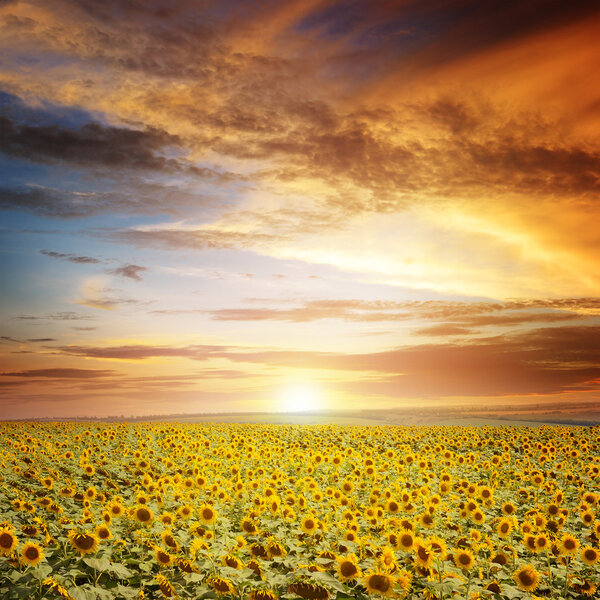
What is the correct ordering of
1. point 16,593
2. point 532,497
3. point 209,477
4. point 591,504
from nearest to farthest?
point 16,593
point 591,504
point 209,477
point 532,497

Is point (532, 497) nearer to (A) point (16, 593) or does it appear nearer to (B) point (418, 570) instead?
(B) point (418, 570)

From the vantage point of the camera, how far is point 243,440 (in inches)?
990

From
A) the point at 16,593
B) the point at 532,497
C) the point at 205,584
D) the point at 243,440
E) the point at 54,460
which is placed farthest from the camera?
the point at 243,440

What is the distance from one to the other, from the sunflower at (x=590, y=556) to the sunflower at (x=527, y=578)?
214 centimetres

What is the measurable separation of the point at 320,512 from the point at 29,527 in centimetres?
606

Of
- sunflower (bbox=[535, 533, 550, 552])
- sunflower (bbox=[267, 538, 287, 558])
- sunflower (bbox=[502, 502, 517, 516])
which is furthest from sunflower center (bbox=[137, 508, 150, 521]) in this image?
sunflower (bbox=[502, 502, 517, 516])

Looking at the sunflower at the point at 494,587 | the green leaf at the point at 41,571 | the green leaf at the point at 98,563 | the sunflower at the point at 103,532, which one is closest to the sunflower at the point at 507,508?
the sunflower at the point at 494,587

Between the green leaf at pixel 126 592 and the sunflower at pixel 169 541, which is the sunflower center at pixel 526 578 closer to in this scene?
the sunflower at pixel 169 541

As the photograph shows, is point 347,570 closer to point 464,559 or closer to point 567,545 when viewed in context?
point 464,559

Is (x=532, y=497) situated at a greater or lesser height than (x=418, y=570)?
lesser

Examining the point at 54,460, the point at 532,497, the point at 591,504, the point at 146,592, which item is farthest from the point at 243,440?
the point at 146,592

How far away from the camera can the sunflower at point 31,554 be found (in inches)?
316

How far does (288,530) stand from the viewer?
10773 mm

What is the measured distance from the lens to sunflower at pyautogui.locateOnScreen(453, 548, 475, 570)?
28.1ft
